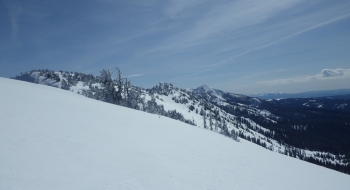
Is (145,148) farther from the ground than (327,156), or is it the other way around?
(145,148)

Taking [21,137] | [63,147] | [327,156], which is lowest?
[327,156]

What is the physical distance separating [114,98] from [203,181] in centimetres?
4114

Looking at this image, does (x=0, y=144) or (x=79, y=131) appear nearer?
(x=0, y=144)

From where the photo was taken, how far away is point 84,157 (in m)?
9.39

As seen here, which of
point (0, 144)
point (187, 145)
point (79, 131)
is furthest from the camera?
point (187, 145)

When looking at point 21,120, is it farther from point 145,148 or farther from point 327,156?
point 327,156

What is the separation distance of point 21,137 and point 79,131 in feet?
11.3

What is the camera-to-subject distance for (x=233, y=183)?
11.3 metres

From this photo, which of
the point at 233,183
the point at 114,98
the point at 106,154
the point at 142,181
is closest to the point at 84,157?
the point at 106,154

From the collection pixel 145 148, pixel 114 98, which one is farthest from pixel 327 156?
pixel 145 148

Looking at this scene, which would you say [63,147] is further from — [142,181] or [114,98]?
[114,98]

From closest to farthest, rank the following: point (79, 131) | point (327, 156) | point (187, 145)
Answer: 1. point (79, 131)
2. point (187, 145)
3. point (327, 156)

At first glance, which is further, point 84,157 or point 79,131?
point 79,131

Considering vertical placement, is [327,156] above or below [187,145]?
below
